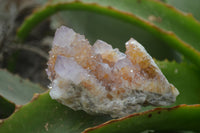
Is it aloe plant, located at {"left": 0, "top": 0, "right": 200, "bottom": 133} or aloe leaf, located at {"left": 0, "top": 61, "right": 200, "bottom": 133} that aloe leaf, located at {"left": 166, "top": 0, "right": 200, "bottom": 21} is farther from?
aloe leaf, located at {"left": 0, "top": 61, "right": 200, "bottom": 133}

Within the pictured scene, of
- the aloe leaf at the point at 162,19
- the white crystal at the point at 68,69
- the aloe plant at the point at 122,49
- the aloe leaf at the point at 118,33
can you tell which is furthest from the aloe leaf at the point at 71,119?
the aloe leaf at the point at 118,33

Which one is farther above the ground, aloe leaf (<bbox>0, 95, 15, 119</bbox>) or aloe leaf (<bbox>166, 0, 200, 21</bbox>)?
aloe leaf (<bbox>166, 0, 200, 21</bbox>)

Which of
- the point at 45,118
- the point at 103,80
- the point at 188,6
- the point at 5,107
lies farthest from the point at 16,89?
the point at 188,6

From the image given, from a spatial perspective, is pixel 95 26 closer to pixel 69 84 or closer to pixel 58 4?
pixel 58 4

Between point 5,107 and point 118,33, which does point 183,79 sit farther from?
point 5,107

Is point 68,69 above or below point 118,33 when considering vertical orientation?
below

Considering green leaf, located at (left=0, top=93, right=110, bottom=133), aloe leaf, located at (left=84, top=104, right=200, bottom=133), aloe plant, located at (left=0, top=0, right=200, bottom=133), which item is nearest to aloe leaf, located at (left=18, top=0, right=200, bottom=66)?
aloe plant, located at (left=0, top=0, right=200, bottom=133)
